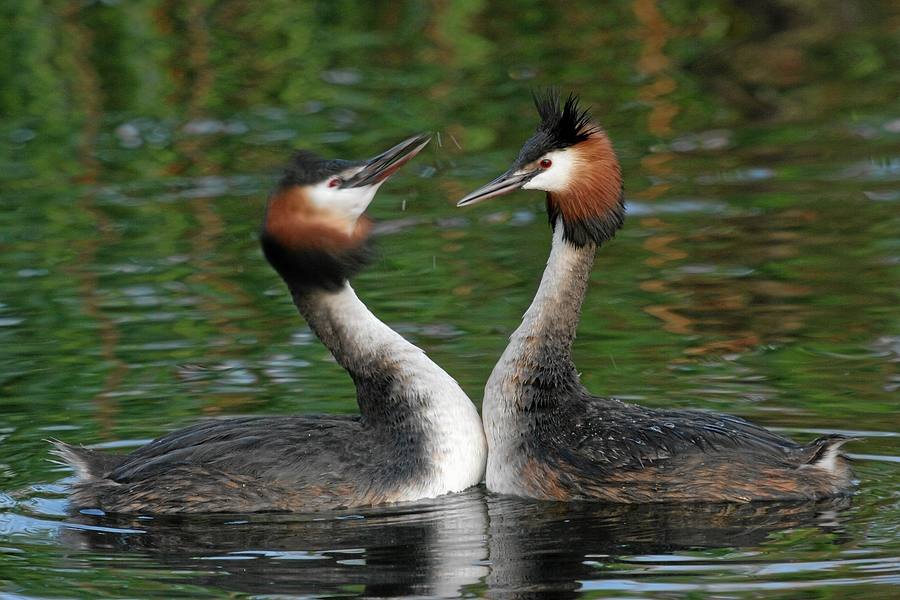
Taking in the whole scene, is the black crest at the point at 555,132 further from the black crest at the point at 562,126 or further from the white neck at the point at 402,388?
the white neck at the point at 402,388

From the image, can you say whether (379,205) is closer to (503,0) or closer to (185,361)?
(185,361)

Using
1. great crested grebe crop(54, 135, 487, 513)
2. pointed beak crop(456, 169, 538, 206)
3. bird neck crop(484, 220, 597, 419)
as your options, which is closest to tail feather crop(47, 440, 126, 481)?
great crested grebe crop(54, 135, 487, 513)

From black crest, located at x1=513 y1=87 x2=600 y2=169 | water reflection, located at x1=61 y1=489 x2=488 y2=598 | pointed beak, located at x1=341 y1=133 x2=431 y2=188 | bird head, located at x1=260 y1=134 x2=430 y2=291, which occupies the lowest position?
water reflection, located at x1=61 y1=489 x2=488 y2=598

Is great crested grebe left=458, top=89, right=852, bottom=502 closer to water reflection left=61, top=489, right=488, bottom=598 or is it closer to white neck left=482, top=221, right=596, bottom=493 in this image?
white neck left=482, top=221, right=596, bottom=493

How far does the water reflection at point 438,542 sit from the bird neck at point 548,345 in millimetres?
609

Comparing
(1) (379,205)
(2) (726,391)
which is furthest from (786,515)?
(1) (379,205)

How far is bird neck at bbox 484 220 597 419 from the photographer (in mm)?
7781

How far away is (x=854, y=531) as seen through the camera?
6.60 meters

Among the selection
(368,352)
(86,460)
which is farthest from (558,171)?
(86,460)

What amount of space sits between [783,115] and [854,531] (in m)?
9.63

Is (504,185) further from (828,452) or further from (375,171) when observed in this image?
(828,452)

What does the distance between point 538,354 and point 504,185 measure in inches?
35.9

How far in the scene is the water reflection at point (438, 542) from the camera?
20.8ft

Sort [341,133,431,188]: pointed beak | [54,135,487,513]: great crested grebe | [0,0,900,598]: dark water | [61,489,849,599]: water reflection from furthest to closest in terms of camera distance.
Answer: [341,133,431,188]: pointed beak, [54,135,487,513]: great crested grebe, [0,0,900,598]: dark water, [61,489,849,599]: water reflection
